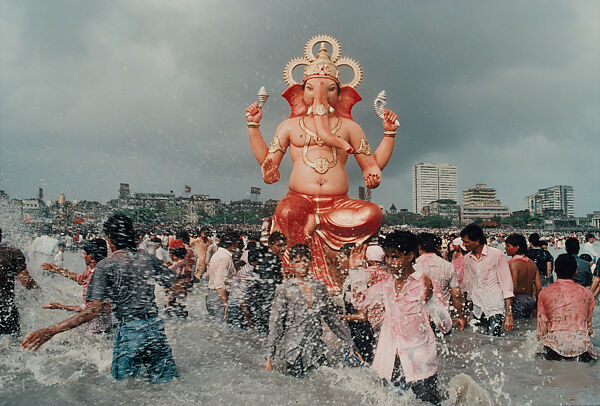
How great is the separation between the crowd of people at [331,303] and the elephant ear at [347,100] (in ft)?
12.0

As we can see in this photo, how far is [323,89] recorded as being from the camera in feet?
Answer: 28.0

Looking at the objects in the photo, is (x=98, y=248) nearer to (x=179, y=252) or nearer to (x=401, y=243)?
(x=179, y=252)

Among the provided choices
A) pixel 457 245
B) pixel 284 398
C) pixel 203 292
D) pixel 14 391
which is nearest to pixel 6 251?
pixel 14 391

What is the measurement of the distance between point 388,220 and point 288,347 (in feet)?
251

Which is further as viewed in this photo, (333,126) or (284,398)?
(333,126)

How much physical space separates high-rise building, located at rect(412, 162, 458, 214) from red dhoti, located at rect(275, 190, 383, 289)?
101m

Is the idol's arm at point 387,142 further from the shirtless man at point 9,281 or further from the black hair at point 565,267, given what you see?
Result: the shirtless man at point 9,281

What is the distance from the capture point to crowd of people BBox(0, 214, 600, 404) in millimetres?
3564

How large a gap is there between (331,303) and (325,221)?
4006 millimetres

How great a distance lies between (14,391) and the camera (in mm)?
4086

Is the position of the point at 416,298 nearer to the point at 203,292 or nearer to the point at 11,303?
the point at 11,303

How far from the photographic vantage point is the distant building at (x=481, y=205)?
364ft

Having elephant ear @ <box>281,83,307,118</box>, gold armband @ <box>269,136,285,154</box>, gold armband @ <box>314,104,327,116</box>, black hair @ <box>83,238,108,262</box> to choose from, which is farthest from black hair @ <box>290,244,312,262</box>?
elephant ear @ <box>281,83,307,118</box>

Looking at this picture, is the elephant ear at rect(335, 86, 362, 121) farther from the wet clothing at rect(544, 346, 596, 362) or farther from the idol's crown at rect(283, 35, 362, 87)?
the wet clothing at rect(544, 346, 596, 362)
